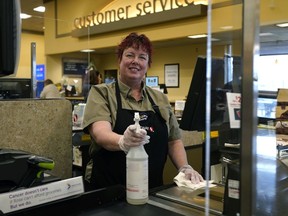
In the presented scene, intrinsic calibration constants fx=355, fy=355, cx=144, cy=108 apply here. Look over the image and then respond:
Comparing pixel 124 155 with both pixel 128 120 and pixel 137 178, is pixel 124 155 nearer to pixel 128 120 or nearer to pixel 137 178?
pixel 128 120

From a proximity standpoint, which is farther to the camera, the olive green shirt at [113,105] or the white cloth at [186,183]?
the olive green shirt at [113,105]

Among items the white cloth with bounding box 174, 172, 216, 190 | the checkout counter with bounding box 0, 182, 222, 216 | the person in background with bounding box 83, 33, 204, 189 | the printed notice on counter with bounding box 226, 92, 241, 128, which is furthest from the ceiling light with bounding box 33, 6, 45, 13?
the printed notice on counter with bounding box 226, 92, 241, 128

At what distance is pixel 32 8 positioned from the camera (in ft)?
29.0

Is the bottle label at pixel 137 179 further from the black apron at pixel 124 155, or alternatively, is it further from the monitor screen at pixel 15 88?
the monitor screen at pixel 15 88

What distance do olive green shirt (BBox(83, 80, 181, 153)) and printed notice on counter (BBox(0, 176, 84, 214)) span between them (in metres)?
0.50

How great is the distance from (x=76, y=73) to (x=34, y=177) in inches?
326

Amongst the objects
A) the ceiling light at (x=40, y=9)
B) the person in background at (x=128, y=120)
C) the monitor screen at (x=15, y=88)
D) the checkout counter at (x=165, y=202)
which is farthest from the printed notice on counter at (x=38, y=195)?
the ceiling light at (x=40, y=9)

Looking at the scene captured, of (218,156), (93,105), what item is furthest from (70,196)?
(93,105)

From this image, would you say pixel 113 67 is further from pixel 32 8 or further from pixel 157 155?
pixel 157 155

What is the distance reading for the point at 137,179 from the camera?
1.03 meters

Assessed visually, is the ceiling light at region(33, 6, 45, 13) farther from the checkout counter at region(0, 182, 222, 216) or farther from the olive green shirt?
the checkout counter at region(0, 182, 222, 216)

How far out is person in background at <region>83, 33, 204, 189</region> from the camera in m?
1.44

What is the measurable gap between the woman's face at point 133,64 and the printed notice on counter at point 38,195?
701 millimetres

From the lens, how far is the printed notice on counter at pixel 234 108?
696 millimetres
